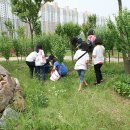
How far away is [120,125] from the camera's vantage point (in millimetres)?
8508

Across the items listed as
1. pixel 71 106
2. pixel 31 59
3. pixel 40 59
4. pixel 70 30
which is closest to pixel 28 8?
pixel 70 30

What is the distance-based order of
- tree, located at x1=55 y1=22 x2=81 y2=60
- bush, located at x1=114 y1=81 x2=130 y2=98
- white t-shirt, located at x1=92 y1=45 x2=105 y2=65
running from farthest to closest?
tree, located at x1=55 y1=22 x2=81 y2=60, white t-shirt, located at x1=92 y1=45 x2=105 y2=65, bush, located at x1=114 y1=81 x2=130 y2=98

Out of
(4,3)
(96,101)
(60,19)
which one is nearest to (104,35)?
(96,101)

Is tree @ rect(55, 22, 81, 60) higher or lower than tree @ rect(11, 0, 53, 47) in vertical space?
lower

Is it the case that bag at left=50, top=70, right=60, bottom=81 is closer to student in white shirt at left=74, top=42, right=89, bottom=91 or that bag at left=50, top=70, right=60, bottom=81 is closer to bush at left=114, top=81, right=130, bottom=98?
student in white shirt at left=74, top=42, right=89, bottom=91

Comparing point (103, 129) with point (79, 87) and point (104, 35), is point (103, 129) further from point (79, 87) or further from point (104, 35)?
point (104, 35)

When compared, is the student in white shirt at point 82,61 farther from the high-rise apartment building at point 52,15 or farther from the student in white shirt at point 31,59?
the high-rise apartment building at point 52,15

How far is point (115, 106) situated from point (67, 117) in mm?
1775

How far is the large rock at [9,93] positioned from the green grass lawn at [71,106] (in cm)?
23

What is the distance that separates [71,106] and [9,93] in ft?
5.78

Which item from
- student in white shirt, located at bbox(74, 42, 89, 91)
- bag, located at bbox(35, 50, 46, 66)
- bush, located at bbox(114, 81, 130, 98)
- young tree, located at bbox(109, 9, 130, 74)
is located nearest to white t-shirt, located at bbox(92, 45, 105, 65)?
student in white shirt, located at bbox(74, 42, 89, 91)

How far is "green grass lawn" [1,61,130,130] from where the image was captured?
328 inches

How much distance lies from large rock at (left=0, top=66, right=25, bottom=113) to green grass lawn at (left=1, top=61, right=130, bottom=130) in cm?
23

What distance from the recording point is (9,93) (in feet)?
32.9
